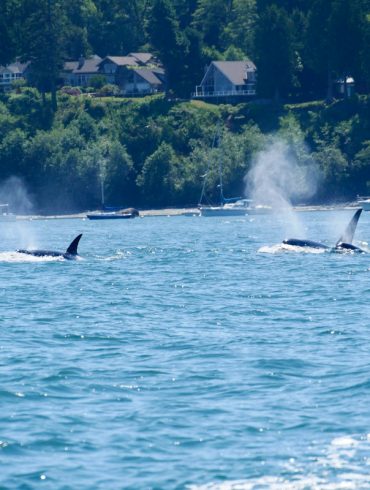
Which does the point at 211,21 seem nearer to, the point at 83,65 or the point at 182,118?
the point at 83,65

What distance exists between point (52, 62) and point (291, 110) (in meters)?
31.7

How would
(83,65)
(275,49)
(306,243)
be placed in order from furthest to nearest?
(83,65) → (275,49) → (306,243)

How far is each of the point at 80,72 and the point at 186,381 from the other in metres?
155


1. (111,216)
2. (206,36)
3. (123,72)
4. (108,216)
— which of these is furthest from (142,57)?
(111,216)

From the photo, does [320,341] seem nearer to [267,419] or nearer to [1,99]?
[267,419]

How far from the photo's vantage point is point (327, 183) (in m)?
143

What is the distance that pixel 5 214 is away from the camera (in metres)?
144

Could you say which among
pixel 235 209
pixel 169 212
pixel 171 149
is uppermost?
pixel 171 149

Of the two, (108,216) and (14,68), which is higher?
(14,68)

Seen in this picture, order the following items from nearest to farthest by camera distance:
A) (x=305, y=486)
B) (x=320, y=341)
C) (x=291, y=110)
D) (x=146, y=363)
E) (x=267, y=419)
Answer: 1. (x=305, y=486)
2. (x=267, y=419)
3. (x=146, y=363)
4. (x=320, y=341)
5. (x=291, y=110)

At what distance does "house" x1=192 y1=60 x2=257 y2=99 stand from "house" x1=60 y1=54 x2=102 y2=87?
21.7m

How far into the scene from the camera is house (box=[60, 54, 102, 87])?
18075 centimetres

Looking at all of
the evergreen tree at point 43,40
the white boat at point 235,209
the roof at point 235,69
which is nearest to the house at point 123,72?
the evergreen tree at point 43,40

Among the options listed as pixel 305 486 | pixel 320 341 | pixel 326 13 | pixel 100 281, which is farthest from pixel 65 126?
pixel 305 486
